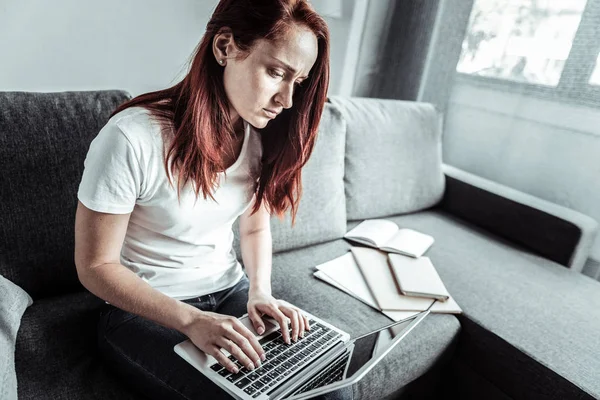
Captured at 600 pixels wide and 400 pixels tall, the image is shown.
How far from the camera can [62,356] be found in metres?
0.90

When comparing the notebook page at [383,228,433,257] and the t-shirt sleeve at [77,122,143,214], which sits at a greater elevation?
the t-shirt sleeve at [77,122,143,214]

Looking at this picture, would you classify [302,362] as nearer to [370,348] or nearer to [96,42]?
[370,348]

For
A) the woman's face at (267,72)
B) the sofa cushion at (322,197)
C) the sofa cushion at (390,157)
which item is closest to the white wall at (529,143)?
the sofa cushion at (390,157)

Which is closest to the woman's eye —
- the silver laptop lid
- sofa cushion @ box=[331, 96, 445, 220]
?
the silver laptop lid

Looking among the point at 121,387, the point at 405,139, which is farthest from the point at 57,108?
the point at 405,139

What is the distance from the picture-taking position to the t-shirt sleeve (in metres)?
0.78

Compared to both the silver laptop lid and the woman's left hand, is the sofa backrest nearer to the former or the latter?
the woman's left hand

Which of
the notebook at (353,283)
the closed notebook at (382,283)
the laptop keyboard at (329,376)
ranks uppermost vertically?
the laptop keyboard at (329,376)

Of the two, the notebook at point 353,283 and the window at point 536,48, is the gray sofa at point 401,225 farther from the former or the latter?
the window at point 536,48

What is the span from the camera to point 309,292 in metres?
1.25

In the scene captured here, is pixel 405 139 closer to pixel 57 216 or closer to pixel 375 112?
pixel 375 112

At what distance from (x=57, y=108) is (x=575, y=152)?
1.96 meters

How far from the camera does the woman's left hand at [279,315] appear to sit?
854mm

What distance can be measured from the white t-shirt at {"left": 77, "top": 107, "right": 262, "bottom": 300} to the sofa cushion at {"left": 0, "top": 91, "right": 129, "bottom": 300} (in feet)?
0.70
